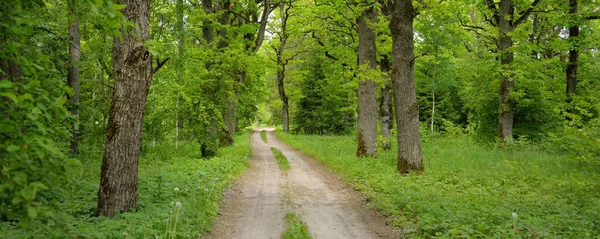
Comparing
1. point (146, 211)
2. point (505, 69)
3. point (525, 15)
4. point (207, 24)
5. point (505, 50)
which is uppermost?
point (525, 15)

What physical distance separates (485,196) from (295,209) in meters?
4.00

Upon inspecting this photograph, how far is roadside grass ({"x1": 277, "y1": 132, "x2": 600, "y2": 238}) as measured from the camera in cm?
539

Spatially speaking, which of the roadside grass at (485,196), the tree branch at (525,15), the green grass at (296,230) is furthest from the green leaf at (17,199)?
the tree branch at (525,15)

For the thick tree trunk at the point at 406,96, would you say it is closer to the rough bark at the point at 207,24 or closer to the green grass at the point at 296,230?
the green grass at the point at 296,230

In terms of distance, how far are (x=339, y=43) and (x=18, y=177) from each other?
19.4m

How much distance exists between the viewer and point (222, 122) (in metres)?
15.0

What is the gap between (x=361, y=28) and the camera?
14.9 meters

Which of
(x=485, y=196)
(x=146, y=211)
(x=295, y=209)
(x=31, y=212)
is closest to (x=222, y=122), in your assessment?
(x=295, y=209)

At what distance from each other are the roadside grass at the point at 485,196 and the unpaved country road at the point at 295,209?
1.43ft

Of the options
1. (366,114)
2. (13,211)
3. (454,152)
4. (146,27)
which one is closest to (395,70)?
(366,114)

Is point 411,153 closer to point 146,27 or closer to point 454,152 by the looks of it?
point 454,152

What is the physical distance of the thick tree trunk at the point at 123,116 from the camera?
5820 mm

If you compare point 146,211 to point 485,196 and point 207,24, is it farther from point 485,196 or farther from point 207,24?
point 207,24

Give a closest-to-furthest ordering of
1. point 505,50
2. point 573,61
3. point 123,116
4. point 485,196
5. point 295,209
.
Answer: point 123,116
point 485,196
point 295,209
point 505,50
point 573,61
